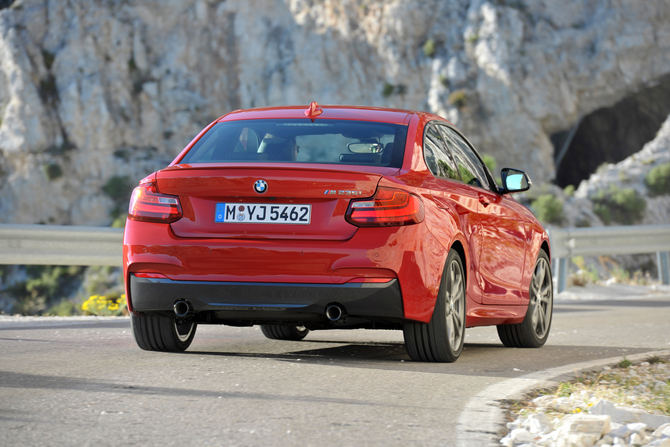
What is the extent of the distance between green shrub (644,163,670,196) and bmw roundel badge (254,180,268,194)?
42.2 m

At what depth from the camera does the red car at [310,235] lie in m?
5.43

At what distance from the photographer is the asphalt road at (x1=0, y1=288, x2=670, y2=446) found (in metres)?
3.87

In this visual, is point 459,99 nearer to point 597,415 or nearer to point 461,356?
point 461,356

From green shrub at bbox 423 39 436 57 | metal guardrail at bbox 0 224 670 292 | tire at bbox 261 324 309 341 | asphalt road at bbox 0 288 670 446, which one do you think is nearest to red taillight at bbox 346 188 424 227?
asphalt road at bbox 0 288 670 446

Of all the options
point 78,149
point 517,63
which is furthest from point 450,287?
point 78,149

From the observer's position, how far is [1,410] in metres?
4.26

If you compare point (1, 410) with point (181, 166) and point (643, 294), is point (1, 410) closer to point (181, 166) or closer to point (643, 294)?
point (181, 166)

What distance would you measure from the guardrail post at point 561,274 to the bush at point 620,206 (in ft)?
97.7

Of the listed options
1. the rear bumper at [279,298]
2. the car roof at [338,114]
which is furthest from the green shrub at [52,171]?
the rear bumper at [279,298]

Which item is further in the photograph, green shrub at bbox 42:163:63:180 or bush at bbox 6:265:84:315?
green shrub at bbox 42:163:63:180

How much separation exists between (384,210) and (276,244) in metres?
0.67

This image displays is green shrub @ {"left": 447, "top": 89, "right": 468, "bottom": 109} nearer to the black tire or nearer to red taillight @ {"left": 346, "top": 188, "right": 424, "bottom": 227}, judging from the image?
the black tire

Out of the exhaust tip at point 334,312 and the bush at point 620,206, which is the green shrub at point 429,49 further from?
the exhaust tip at point 334,312

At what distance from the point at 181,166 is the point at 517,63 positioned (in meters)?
51.6
